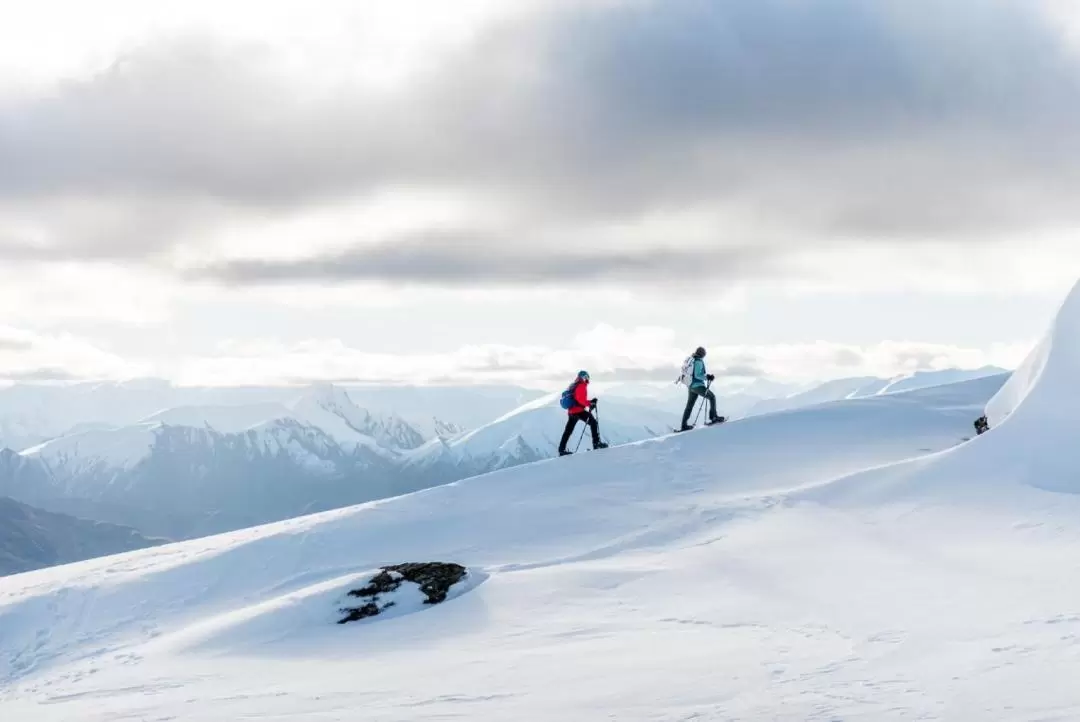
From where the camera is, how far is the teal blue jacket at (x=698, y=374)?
28438 millimetres

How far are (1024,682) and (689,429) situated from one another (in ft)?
71.4

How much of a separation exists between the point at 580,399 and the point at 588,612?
12.3m

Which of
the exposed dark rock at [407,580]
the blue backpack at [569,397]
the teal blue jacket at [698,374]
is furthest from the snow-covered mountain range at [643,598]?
the teal blue jacket at [698,374]

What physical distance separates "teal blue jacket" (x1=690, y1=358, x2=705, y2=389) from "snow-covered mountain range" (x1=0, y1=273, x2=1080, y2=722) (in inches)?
80.1

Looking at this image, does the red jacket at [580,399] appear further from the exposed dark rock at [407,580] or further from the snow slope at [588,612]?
the exposed dark rock at [407,580]

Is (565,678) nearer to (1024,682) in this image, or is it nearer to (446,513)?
(1024,682)

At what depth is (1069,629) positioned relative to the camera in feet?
34.6

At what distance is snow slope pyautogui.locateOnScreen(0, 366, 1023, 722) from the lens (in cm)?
1016

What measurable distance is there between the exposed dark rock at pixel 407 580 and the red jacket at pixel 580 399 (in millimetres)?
9536

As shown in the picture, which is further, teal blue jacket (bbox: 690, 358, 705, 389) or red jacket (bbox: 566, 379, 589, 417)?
teal blue jacket (bbox: 690, 358, 705, 389)

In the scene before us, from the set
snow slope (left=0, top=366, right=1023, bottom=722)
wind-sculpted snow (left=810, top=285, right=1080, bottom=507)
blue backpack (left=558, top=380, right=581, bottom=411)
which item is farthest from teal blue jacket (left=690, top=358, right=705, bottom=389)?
wind-sculpted snow (left=810, top=285, right=1080, bottom=507)

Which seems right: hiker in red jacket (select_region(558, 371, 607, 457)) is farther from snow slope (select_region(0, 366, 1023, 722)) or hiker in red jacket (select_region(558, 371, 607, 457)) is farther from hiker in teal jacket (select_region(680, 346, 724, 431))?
hiker in teal jacket (select_region(680, 346, 724, 431))

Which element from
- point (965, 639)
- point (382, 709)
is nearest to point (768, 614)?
point (965, 639)

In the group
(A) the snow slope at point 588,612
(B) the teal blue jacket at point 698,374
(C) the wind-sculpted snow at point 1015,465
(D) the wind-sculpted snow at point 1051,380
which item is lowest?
(A) the snow slope at point 588,612
